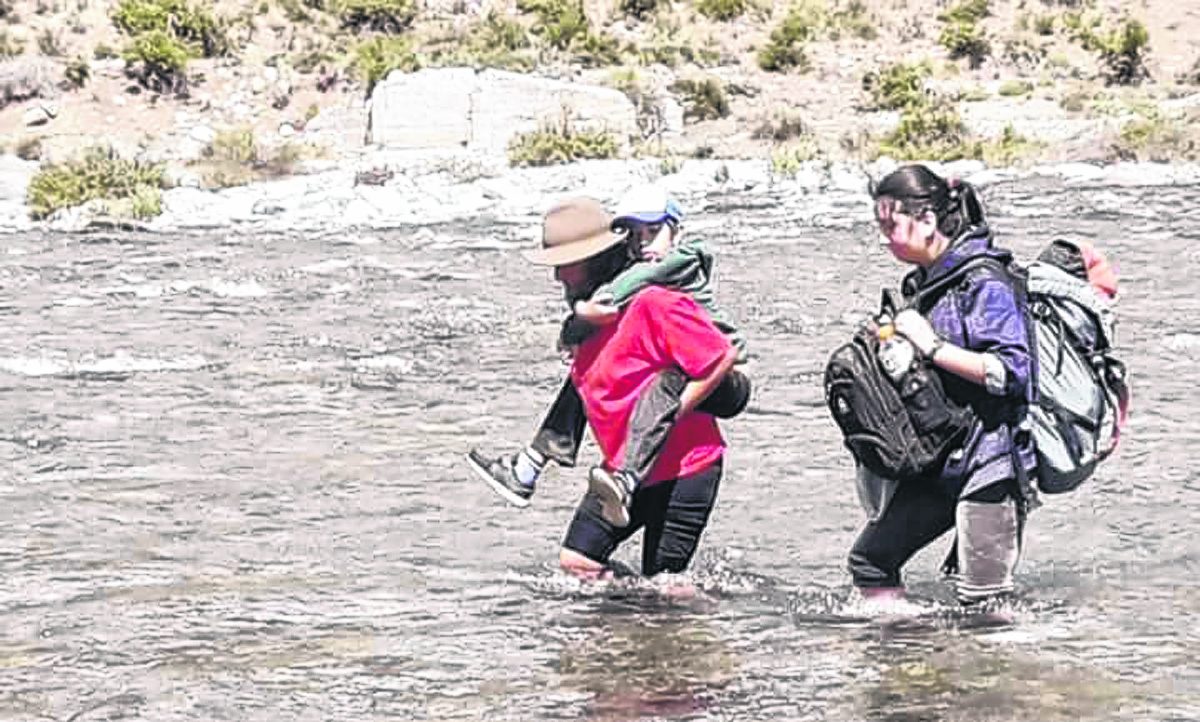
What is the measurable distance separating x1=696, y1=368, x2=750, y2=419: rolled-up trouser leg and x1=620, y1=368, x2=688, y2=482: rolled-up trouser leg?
0.11 m

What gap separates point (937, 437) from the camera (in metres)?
5.54

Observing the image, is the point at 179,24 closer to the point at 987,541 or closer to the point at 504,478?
the point at 504,478

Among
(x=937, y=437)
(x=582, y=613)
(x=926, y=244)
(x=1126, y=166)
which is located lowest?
(x=1126, y=166)

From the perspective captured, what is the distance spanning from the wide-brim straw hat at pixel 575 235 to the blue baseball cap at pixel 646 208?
0.17 feet

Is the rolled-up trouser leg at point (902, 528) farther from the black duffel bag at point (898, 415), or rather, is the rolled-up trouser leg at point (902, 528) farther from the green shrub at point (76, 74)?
the green shrub at point (76, 74)

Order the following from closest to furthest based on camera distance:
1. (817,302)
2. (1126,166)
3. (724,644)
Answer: (724,644) < (817,302) < (1126,166)

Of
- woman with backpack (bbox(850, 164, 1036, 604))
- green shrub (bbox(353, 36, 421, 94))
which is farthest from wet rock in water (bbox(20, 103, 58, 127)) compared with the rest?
woman with backpack (bbox(850, 164, 1036, 604))

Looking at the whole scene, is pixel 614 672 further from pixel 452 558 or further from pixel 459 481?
pixel 459 481

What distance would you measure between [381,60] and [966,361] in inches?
1153

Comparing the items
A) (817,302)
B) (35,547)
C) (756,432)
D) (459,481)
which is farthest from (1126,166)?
(35,547)

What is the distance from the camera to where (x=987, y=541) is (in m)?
5.67

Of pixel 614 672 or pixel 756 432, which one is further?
pixel 756 432

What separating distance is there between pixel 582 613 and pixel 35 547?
2.41m

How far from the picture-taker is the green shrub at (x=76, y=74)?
110 feet
